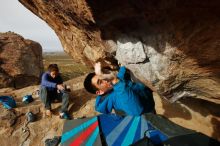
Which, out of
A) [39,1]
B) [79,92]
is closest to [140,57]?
[39,1]

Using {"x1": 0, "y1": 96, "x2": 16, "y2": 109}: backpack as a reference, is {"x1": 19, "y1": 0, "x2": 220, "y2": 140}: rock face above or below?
above

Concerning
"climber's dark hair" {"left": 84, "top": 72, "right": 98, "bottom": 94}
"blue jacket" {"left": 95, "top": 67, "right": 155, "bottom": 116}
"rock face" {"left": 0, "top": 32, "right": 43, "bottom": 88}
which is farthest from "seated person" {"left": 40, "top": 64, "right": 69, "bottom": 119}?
"rock face" {"left": 0, "top": 32, "right": 43, "bottom": 88}

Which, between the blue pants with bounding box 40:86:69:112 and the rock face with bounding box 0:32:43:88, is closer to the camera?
the blue pants with bounding box 40:86:69:112

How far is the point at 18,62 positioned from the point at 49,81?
11.3 meters

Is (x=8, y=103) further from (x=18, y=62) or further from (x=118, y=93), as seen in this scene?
(x=18, y=62)

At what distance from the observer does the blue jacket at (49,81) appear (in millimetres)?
8488

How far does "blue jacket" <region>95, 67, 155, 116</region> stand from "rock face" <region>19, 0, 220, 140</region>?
0.71m

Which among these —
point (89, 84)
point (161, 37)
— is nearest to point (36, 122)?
point (89, 84)

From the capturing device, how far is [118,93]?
436cm

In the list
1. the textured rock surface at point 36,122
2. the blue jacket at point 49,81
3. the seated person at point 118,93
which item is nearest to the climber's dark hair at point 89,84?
the seated person at point 118,93

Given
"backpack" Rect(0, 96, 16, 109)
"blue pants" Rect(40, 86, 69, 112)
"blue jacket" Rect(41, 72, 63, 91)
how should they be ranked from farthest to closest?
"backpack" Rect(0, 96, 16, 109)
"blue pants" Rect(40, 86, 69, 112)
"blue jacket" Rect(41, 72, 63, 91)

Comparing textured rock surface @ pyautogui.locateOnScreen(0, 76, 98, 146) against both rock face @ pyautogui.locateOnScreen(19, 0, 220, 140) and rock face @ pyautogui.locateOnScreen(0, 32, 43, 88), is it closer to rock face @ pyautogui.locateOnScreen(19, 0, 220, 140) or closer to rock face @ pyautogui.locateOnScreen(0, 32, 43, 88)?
rock face @ pyautogui.locateOnScreen(19, 0, 220, 140)

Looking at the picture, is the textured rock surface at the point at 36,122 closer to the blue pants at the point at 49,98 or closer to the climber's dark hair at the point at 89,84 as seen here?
the blue pants at the point at 49,98

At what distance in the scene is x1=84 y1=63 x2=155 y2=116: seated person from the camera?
Answer: 4.24m
